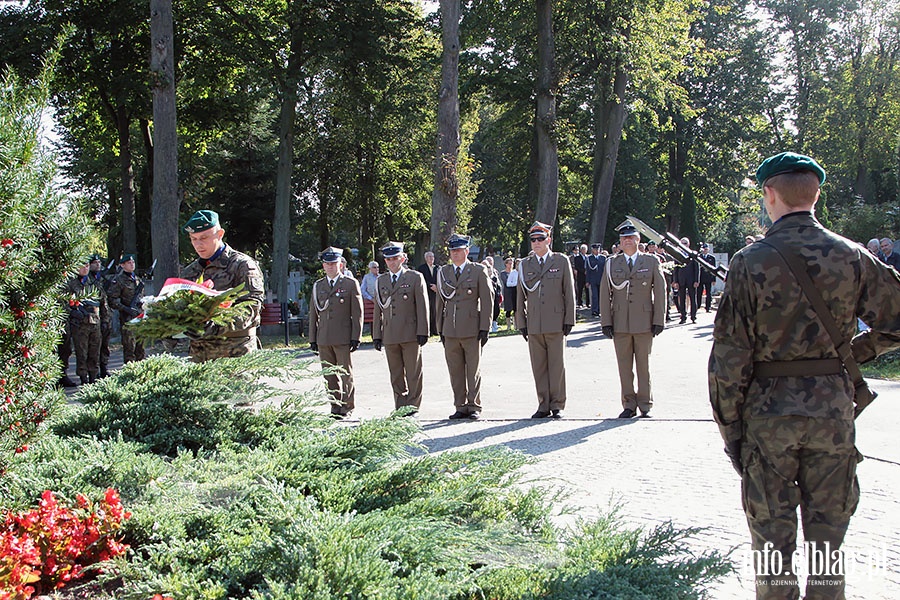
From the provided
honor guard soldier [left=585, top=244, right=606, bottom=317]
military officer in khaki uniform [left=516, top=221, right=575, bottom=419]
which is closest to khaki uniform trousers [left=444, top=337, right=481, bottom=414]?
military officer in khaki uniform [left=516, top=221, right=575, bottom=419]

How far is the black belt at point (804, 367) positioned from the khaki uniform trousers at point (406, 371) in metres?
6.86

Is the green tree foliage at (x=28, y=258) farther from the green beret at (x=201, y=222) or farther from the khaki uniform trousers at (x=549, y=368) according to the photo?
the khaki uniform trousers at (x=549, y=368)

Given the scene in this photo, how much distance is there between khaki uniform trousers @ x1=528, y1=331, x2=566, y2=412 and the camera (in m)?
9.64

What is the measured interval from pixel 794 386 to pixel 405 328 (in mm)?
7015

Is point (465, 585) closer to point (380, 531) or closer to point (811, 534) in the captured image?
point (380, 531)

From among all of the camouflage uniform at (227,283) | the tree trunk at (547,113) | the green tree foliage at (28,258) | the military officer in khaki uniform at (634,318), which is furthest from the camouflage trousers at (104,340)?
the tree trunk at (547,113)

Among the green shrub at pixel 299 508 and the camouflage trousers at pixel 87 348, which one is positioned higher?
the camouflage trousers at pixel 87 348

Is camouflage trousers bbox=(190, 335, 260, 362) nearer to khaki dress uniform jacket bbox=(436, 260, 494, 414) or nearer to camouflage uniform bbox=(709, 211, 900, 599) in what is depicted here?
khaki dress uniform jacket bbox=(436, 260, 494, 414)

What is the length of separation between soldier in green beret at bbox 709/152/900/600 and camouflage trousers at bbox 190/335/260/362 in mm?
4314

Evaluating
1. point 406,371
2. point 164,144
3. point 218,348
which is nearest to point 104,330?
point 164,144

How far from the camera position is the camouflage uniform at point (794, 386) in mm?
3453

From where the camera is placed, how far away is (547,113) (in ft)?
84.0

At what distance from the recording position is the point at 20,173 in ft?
11.3

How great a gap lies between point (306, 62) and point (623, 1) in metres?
10.8
